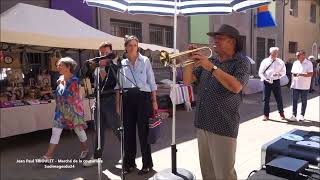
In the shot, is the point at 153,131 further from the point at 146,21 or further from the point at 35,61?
the point at 146,21

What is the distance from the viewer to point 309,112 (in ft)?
31.3

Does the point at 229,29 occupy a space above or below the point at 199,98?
above

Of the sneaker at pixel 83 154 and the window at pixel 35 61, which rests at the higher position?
the window at pixel 35 61

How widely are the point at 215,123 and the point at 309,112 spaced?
7.49 metres

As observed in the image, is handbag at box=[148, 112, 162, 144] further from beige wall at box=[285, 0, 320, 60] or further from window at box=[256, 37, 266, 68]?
beige wall at box=[285, 0, 320, 60]

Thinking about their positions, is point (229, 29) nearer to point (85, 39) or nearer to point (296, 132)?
point (296, 132)

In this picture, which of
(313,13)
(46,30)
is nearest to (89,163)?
(46,30)

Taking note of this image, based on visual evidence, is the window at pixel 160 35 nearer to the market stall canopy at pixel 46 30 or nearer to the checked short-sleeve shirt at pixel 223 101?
the market stall canopy at pixel 46 30

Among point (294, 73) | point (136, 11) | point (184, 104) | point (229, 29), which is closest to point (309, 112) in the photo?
point (294, 73)

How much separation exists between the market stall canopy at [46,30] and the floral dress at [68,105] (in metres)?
1.56

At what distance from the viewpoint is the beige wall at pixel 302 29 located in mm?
22062

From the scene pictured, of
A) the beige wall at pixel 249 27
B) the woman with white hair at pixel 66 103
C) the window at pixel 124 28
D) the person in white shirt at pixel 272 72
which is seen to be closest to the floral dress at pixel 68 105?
the woman with white hair at pixel 66 103

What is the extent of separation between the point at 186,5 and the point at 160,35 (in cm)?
898

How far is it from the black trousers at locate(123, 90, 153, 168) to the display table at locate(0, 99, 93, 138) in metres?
2.50
